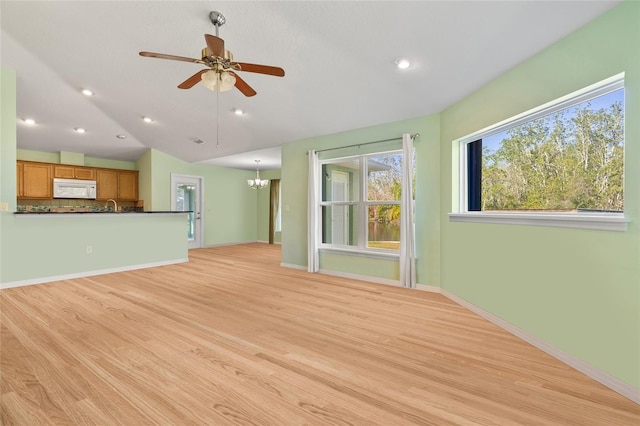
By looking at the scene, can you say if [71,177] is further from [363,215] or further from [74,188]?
[363,215]

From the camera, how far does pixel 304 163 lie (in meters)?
5.59

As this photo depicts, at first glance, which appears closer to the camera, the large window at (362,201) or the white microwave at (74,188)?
the large window at (362,201)

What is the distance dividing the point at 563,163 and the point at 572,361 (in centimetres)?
151

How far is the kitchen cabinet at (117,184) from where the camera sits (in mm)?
7418

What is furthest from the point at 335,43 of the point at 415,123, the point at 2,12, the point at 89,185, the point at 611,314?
the point at 89,185

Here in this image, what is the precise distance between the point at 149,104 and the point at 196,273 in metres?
2.93

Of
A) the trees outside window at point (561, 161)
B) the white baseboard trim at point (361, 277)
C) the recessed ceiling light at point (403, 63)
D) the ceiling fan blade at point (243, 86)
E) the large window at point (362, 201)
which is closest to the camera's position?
the trees outside window at point (561, 161)

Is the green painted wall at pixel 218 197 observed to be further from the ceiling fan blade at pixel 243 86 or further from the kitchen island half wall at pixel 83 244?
the ceiling fan blade at pixel 243 86

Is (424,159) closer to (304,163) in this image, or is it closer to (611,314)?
(304,163)

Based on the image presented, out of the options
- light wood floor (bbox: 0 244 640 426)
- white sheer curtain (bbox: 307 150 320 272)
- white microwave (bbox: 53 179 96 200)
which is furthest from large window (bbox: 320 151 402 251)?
white microwave (bbox: 53 179 96 200)

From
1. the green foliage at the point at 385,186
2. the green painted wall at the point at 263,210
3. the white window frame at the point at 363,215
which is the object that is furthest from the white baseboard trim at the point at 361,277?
the green painted wall at the point at 263,210

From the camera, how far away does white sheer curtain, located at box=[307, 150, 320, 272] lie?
5.25 meters

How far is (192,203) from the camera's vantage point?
27.9 feet

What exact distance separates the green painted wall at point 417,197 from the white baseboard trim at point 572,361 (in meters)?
1.15
